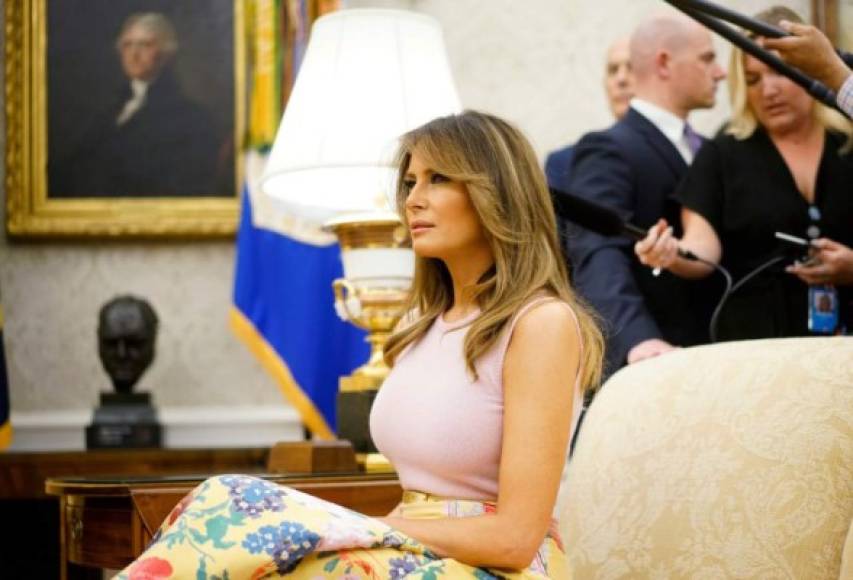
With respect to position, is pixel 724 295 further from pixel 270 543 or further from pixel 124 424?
pixel 124 424

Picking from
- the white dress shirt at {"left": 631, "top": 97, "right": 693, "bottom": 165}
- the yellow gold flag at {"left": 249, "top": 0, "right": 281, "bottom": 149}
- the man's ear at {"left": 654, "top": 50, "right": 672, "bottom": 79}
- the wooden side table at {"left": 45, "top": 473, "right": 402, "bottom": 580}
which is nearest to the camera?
the wooden side table at {"left": 45, "top": 473, "right": 402, "bottom": 580}

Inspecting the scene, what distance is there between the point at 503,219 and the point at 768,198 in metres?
1.31

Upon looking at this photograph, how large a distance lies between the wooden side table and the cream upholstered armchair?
1.23 ft

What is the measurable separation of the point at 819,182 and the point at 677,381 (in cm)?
115

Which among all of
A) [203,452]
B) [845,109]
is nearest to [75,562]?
[845,109]

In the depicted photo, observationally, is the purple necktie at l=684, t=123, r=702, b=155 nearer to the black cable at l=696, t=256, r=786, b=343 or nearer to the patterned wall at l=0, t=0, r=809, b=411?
the black cable at l=696, t=256, r=786, b=343

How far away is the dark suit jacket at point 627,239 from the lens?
3.19 meters

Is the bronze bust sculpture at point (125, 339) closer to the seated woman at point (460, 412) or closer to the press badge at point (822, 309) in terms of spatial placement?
the press badge at point (822, 309)

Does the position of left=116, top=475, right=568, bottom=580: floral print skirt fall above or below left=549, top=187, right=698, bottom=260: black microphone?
below

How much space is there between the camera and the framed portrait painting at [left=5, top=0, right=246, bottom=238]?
530 cm

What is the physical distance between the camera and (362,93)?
289cm

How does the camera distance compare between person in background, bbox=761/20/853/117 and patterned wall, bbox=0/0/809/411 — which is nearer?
person in background, bbox=761/20/853/117

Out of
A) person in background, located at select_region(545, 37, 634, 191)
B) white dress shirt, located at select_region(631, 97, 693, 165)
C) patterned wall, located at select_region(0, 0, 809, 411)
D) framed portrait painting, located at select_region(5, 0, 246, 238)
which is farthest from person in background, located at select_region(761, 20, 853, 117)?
framed portrait painting, located at select_region(5, 0, 246, 238)

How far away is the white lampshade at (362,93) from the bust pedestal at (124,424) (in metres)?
→ 1.94
